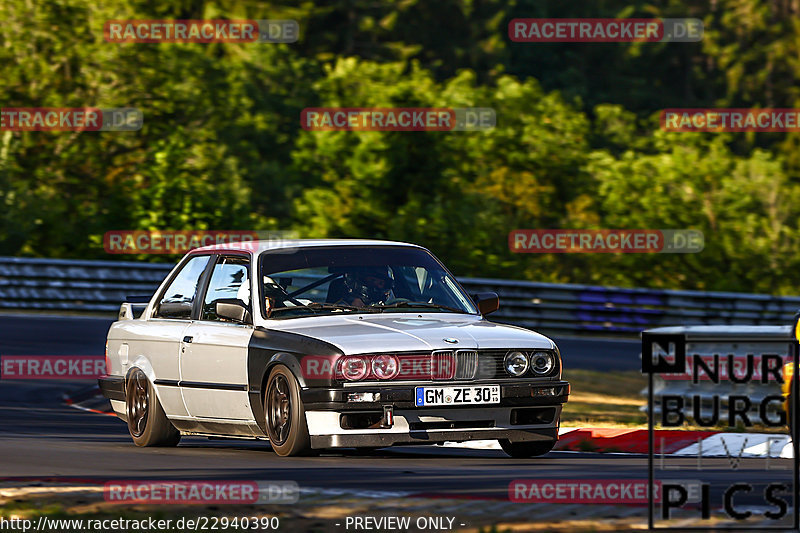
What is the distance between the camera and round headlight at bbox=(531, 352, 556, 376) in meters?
10.4

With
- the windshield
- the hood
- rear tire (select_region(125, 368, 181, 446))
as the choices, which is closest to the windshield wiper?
the windshield

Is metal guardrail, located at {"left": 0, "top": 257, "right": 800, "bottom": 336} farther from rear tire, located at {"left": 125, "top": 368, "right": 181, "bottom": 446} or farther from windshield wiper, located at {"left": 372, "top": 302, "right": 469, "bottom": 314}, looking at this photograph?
windshield wiper, located at {"left": 372, "top": 302, "right": 469, "bottom": 314}

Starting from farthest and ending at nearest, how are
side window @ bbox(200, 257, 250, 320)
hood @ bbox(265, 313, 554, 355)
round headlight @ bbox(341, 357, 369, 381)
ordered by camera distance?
side window @ bbox(200, 257, 250, 320) → hood @ bbox(265, 313, 554, 355) → round headlight @ bbox(341, 357, 369, 381)

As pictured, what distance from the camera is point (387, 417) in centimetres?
998

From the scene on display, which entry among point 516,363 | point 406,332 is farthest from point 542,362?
point 406,332

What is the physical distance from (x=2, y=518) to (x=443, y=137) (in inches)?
1390

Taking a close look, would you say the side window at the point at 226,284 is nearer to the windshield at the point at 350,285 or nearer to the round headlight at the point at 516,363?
the windshield at the point at 350,285

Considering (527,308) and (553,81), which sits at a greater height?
(553,81)

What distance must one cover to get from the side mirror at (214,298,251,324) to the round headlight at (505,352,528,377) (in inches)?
75.3

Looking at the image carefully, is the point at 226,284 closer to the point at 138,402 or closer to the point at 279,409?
the point at 138,402

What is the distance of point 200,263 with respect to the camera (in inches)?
478

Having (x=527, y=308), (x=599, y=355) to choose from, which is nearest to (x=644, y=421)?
(x=599, y=355)

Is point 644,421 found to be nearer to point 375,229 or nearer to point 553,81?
point 375,229

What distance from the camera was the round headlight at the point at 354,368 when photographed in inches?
391
